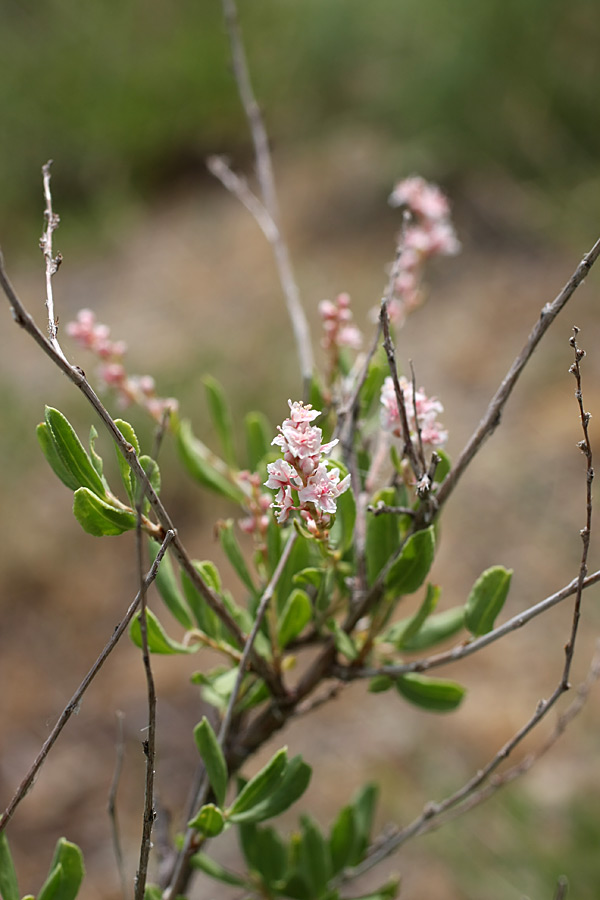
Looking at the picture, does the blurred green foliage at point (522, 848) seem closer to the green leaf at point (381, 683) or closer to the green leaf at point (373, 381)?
the green leaf at point (381, 683)

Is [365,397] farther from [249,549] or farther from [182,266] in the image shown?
[182,266]

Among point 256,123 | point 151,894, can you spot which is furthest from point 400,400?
point 256,123

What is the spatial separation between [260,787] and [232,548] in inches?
7.6

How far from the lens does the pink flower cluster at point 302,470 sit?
480mm

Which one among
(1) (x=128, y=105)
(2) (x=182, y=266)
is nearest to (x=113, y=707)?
(2) (x=182, y=266)

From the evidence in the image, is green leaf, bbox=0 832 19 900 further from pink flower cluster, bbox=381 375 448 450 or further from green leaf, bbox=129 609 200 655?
pink flower cluster, bbox=381 375 448 450

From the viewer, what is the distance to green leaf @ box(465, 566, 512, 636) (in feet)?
1.98

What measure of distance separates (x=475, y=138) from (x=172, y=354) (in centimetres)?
161

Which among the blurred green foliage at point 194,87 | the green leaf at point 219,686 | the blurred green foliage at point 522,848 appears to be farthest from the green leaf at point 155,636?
the blurred green foliage at point 194,87

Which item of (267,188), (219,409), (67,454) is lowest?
(67,454)

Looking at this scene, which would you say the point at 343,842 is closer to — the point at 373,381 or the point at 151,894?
the point at 151,894

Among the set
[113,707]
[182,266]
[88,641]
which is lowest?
[113,707]

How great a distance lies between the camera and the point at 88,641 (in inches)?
102

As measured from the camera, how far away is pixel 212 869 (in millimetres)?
702
